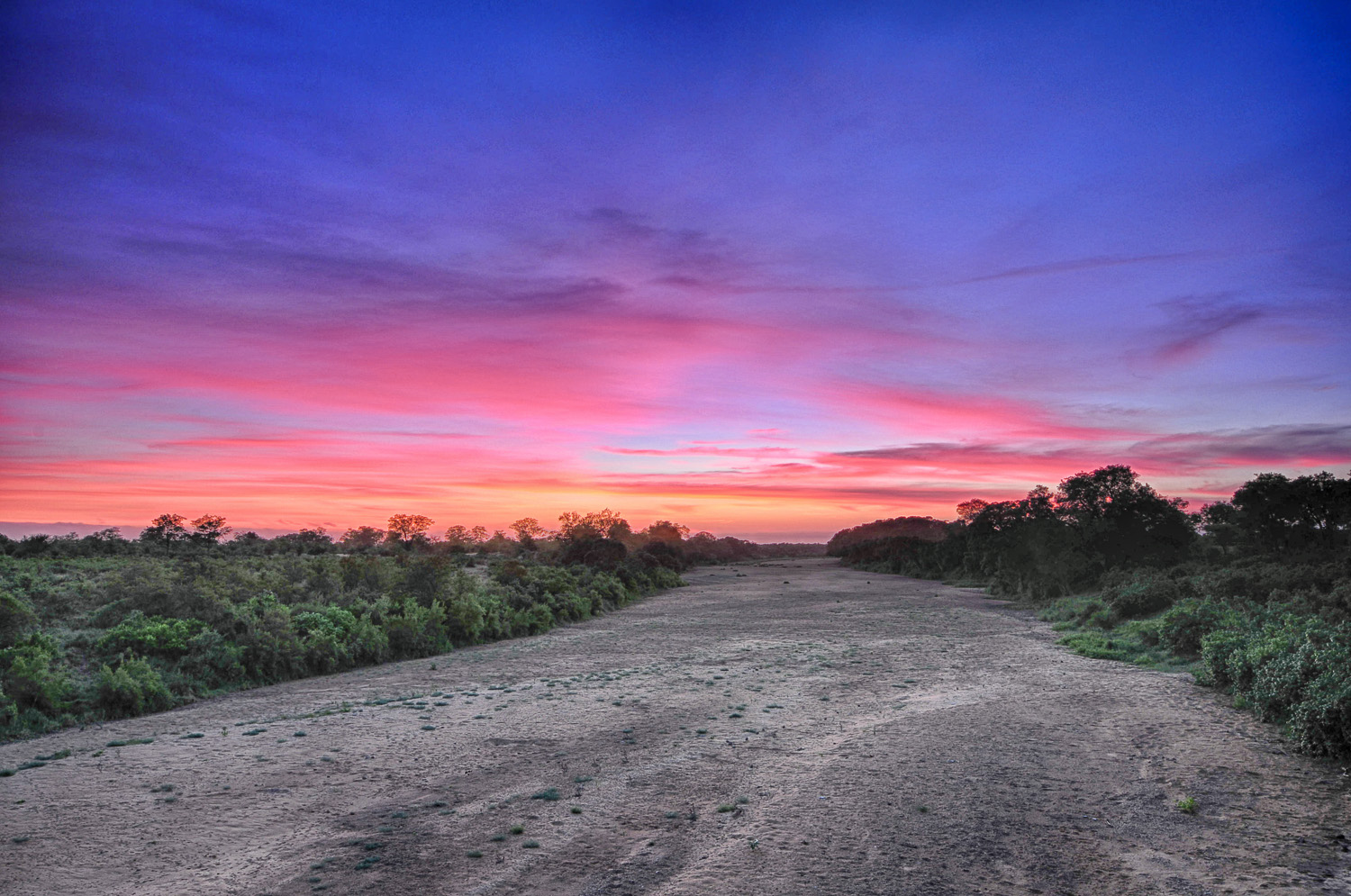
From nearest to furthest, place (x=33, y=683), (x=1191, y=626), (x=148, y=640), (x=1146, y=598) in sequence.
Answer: (x=33, y=683), (x=148, y=640), (x=1191, y=626), (x=1146, y=598)

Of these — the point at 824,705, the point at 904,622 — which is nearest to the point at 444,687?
the point at 824,705

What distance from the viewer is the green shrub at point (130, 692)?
11.9m

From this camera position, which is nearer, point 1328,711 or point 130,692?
point 1328,711

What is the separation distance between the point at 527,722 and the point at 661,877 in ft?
18.3

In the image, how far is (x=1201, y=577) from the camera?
2208cm

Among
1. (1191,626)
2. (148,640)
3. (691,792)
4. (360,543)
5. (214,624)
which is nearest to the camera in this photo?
(691,792)

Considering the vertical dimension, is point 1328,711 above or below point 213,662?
above

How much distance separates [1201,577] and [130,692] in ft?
86.3

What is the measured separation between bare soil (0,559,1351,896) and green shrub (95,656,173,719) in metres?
0.53

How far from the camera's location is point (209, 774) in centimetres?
868

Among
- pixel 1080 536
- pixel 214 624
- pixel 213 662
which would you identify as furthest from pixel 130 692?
pixel 1080 536

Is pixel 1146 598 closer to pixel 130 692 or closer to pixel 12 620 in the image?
pixel 130 692

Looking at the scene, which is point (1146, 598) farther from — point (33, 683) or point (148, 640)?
point (33, 683)

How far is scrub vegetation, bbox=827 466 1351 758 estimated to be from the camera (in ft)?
33.7
